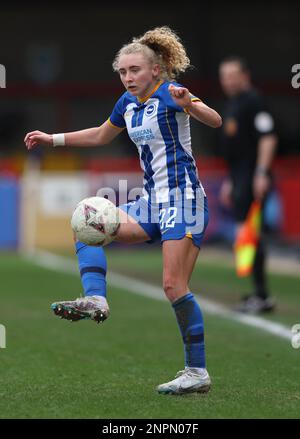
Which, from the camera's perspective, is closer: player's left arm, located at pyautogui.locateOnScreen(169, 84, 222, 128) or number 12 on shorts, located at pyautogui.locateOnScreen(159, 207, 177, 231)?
player's left arm, located at pyautogui.locateOnScreen(169, 84, 222, 128)

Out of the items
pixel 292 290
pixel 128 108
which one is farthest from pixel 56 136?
pixel 292 290

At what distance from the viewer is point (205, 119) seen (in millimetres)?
5910

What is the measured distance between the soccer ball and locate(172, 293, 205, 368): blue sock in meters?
0.56

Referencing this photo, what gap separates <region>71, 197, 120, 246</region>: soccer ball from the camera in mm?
6133

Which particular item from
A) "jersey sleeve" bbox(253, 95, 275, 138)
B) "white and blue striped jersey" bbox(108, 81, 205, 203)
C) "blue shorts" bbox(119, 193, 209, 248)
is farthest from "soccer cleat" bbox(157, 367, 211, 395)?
"jersey sleeve" bbox(253, 95, 275, 138)

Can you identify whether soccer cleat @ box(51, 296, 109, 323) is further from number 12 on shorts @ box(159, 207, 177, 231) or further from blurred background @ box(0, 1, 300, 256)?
blurred background @ box(0, 1, 300, 256)

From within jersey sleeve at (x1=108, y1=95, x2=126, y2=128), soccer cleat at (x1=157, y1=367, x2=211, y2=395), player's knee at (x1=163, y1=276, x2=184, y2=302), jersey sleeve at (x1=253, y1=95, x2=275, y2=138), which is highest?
jersey sleeve at (x1=253, y1=95, x2=275, y2=138)

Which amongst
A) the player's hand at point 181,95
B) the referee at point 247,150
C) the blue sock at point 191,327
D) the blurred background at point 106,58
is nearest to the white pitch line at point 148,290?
the referee at point 247,150

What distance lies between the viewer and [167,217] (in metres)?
6.12

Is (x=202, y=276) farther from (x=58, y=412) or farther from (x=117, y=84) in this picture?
(x=117, y=84)

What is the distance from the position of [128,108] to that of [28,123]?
2671cm

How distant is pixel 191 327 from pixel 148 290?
5.88m

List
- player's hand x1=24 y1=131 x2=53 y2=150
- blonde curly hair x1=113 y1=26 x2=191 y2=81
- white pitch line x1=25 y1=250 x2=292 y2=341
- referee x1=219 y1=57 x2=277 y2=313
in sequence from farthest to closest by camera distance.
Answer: referee x1=219 y1=57 x2=277 y2=313 < white pitch line x1=25 y1=250 x2=292 y2=341 < player's hand x1=24 y1=131 x2=53 y2=150 < blonde curly hair x1=113 y1=26 x2=191 y2=81

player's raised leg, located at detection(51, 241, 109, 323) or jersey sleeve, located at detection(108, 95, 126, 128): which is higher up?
jersey sleeve, located at detection(108, 95, 126, 128)
